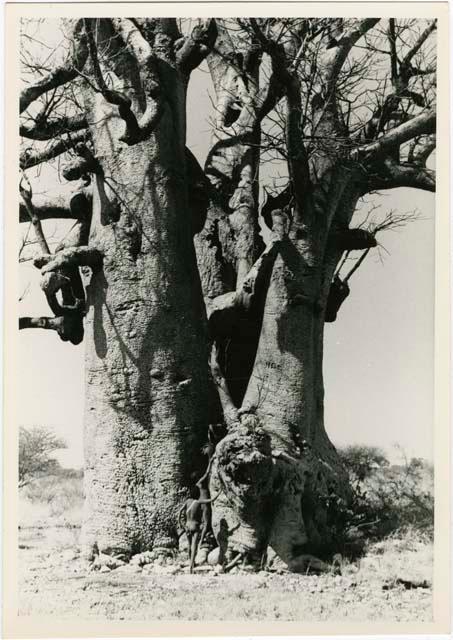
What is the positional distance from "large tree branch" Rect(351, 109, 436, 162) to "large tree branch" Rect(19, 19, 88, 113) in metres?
2.11

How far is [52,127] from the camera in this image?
723 centimetres

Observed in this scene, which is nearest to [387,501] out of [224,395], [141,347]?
[224,395]

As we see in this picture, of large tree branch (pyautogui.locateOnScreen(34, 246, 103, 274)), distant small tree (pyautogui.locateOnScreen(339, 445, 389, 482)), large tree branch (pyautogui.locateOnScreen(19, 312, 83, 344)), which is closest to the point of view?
large tree branch (pyautogui.locateOnScreen(34, 246, 103, 274))

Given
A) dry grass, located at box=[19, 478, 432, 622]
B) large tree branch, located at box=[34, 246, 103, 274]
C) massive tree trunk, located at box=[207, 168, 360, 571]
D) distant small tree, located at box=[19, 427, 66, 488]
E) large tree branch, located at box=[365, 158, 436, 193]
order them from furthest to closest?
large tree branch, located at box=[365, 158, 436, 193] → distant small tree, located at box=[19, 427, 66, 488] → large tree branch, located at box=[34, 246, 103, 274] → massive tree trunk, located at box=[207, 168, 360, 571] → dry grass, located at box=[19, 478, 432, 622]

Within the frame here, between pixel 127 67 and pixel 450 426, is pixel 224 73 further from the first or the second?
pixel 450 426

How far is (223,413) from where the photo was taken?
6.88 meters

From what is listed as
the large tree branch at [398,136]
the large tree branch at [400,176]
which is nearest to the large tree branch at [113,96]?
the large tree branch at [398,136]

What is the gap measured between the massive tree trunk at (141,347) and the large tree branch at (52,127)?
321mm

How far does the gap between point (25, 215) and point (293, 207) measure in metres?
2.07

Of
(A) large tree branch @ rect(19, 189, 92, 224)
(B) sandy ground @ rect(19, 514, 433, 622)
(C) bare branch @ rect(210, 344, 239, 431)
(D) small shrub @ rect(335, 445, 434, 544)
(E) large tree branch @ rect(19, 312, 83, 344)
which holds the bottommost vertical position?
(B) sandy ground @ rect(19, 514, 433, 622)

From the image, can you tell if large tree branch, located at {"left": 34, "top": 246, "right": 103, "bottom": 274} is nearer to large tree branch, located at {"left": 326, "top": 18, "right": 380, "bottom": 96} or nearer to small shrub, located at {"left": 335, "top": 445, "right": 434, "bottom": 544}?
large tree branch, located at {"left": 326, "top": 18, "right": 380, "bottom": 96}

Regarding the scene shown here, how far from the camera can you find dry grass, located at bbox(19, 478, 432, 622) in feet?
19.4

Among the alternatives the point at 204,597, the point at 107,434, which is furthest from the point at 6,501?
the point at 204,597

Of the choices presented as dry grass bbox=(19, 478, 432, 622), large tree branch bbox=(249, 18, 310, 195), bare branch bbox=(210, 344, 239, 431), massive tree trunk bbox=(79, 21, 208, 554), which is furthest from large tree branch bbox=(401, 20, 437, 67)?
dry grass bbox=(19, 478, 432, 622)
